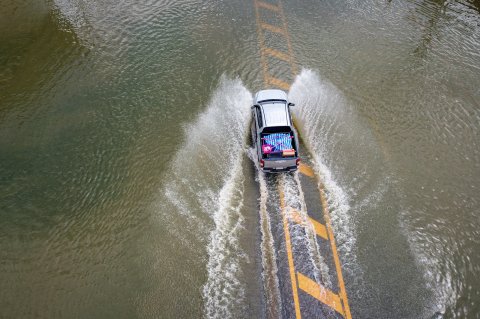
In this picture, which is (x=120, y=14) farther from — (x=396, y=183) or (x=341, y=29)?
(x=396, y=183)

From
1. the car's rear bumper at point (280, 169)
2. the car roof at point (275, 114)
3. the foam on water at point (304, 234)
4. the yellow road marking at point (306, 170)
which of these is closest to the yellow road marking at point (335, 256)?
the foam on water at point (304, 234)

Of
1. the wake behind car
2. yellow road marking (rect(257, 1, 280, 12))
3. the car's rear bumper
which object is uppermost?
yellow road marking (rect(257, 1, 280, 12))

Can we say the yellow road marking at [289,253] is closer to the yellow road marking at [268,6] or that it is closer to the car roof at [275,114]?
the car roof at [275,114]

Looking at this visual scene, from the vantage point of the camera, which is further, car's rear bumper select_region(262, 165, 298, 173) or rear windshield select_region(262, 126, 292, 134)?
rear windshield select_region(262, 126, 292, 134)

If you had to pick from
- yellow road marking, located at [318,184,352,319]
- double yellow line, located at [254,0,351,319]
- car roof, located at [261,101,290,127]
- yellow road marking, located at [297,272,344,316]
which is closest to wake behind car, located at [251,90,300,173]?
car roof, located at [261,101,290,127]

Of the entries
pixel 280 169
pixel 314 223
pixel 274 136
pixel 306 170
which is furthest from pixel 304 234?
pixel 274 136

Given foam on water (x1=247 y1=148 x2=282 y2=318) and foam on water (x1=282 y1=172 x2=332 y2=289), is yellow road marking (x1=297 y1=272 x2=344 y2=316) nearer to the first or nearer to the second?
foam on water (x1=282 y1=172 x2=332 y2=289)

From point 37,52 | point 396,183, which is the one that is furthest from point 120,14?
point 396,183
